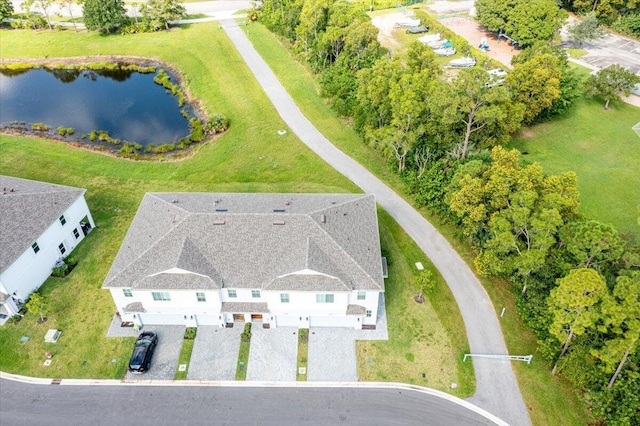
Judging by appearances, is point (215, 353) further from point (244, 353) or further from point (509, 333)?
point (509, 333)

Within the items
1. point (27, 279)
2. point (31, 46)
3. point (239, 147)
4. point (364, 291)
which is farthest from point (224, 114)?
point (31, 46)

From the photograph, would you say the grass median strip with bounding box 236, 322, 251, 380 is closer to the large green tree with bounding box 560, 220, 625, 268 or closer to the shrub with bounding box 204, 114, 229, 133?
the large green tree with bounding box 560, 220, 625, 268

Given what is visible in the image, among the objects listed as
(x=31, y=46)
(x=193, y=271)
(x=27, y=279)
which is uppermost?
(x=31, y=46)

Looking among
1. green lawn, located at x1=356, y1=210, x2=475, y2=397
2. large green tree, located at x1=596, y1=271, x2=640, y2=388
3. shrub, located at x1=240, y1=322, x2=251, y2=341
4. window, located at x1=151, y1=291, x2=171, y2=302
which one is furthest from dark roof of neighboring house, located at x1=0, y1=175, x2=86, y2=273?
large green tree, located at x1=596, y1=271, x2=640, y2=388

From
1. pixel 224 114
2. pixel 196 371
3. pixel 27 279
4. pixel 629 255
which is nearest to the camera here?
pixel 629 255

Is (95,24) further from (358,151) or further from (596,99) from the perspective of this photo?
(596,99)

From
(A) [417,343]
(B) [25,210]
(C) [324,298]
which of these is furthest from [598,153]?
(B) [25,210]

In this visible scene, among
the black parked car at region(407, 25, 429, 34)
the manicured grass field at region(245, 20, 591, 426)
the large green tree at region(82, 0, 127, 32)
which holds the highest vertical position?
the large green tree at region(82, 0, 127, 32)
